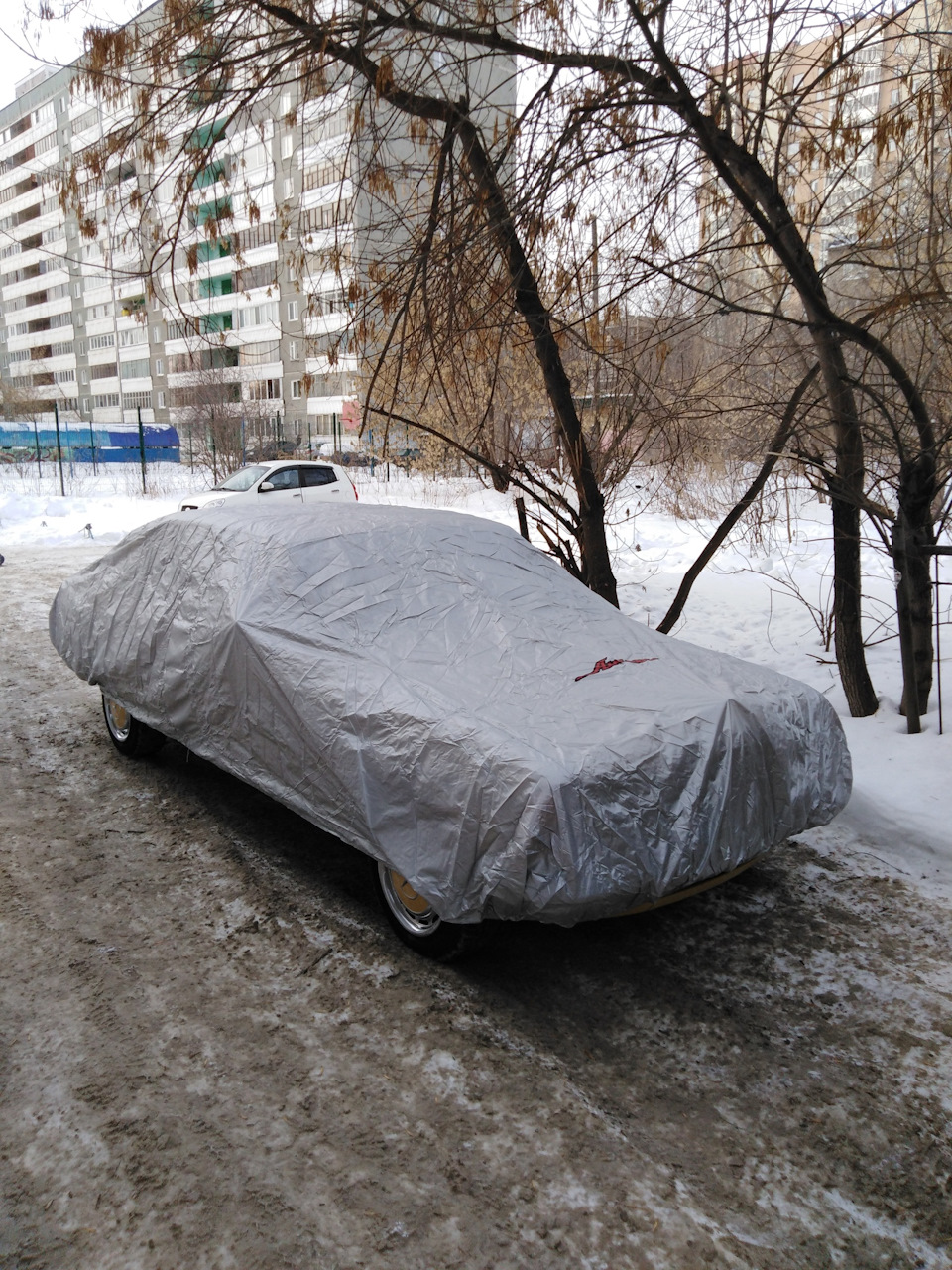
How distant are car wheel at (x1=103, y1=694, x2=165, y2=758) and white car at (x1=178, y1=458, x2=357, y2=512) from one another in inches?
413

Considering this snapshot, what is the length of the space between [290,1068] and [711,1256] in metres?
1.34

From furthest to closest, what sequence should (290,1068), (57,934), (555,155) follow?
(555,155) → (57,934) → (290,1068)

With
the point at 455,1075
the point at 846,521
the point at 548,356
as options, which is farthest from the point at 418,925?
the point at 548,356

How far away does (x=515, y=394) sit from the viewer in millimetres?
9383

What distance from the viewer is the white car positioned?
623 inches

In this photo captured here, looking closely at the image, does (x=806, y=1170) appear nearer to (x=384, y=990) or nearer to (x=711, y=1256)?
(x=711, y=1256)

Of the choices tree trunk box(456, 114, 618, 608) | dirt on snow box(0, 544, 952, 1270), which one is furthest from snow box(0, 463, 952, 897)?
tree trunk box(456, 114, 618, 608)

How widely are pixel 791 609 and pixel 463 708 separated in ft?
21.2

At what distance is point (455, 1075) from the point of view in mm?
2713

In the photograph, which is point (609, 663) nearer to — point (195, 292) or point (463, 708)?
point (463, 708)

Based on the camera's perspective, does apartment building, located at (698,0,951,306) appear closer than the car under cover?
No

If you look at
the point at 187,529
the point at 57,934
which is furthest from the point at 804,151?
the point at 57,934

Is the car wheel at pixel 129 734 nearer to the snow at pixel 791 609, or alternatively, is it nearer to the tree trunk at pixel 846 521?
the snow at pixel 791 609

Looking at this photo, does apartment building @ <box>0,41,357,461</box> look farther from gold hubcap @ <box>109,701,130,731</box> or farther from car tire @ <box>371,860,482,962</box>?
car tire @ <box>371,860,482,962</box>
